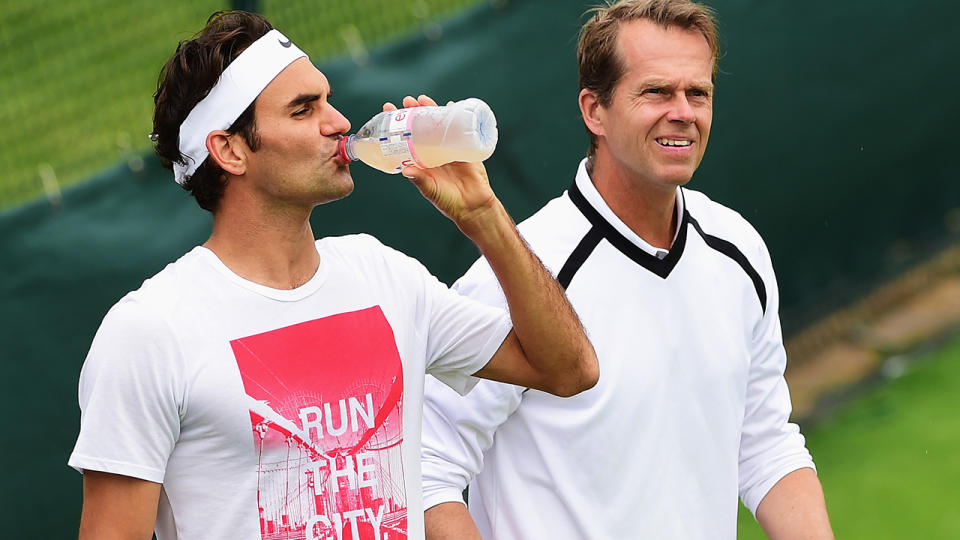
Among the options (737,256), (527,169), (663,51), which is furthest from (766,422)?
(527,169)

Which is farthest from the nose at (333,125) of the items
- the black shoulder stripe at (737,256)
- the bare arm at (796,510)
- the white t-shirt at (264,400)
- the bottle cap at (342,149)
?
the bare arm at (796,510)

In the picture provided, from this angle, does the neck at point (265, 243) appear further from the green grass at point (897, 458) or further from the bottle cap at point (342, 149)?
the green grass at point (897, 458)

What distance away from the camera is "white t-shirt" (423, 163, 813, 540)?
321cm

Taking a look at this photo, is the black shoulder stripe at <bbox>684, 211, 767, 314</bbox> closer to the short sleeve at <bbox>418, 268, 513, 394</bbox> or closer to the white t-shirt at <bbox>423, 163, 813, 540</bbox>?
the white t-shirt at <bbox>423, 163, 813, 540</bbox>

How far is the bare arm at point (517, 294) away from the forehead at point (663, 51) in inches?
29.3

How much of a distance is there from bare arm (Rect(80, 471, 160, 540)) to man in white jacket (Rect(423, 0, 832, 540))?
0.89 m

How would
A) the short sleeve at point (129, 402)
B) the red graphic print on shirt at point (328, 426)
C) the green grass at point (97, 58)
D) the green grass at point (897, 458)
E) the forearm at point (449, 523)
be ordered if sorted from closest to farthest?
the short sleeve at point (129, 402) < the red graphic print on shirt at point (328, 426) < the forearm at point (449, 523) < the green grass at point (97, 58) < the green grass at point (897, 458)

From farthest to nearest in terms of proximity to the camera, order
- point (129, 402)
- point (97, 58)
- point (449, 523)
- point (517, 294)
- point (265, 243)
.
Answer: point (97, 58)
point (449, 523)
point (517, 294)
point (265, 243)
point (129, 402)

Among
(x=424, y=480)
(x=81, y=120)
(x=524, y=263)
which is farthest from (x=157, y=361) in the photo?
(x=81, y=120)

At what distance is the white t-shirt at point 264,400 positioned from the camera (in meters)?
2.41

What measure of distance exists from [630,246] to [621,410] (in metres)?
0.40

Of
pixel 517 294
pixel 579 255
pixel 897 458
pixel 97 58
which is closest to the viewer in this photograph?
pixel 517 294

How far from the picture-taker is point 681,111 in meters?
3.34

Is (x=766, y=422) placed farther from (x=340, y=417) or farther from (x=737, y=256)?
(x=340, y=417)
